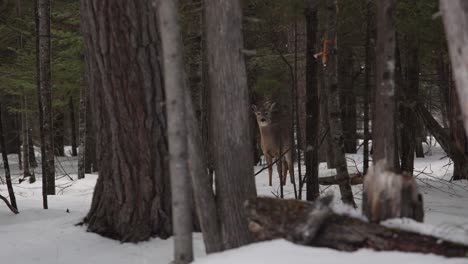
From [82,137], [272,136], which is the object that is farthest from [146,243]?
[82,137]

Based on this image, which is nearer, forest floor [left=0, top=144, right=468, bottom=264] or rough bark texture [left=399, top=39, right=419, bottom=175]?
forest floor [left=0, top=144, right=468, bottom=264]

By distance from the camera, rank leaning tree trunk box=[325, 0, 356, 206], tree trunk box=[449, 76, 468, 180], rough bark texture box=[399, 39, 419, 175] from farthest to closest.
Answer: tree trunk box=[449, 76, 468, 180] → rough bark texture box=[399, 39, 419, 175] → leaning tree trunk box=[325, 0, 356, 206]

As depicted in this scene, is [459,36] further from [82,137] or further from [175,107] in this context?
[82,137]

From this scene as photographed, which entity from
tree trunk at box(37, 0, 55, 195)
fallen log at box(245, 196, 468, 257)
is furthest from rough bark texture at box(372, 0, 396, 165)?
tree trunk at box(37, 0, 55, 195)

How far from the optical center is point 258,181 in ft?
39.1

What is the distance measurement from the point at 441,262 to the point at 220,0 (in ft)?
9.33

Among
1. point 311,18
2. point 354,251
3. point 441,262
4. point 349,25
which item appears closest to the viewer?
point 441,262

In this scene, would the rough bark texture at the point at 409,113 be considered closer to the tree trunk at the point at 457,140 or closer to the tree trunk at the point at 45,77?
the tree trunk at the point at 457,140

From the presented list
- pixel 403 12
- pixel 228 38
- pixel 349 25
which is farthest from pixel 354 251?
pixel 349 25

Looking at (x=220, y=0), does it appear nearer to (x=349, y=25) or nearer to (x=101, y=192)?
(x=101, y=192)

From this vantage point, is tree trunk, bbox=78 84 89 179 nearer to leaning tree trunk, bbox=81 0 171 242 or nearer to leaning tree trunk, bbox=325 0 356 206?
leaning tree trunk, bbox=81 0 171 242

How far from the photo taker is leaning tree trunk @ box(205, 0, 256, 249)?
466cm

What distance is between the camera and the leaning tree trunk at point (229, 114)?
466 centimetres

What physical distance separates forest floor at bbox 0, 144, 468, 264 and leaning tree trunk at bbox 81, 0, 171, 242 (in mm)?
326
